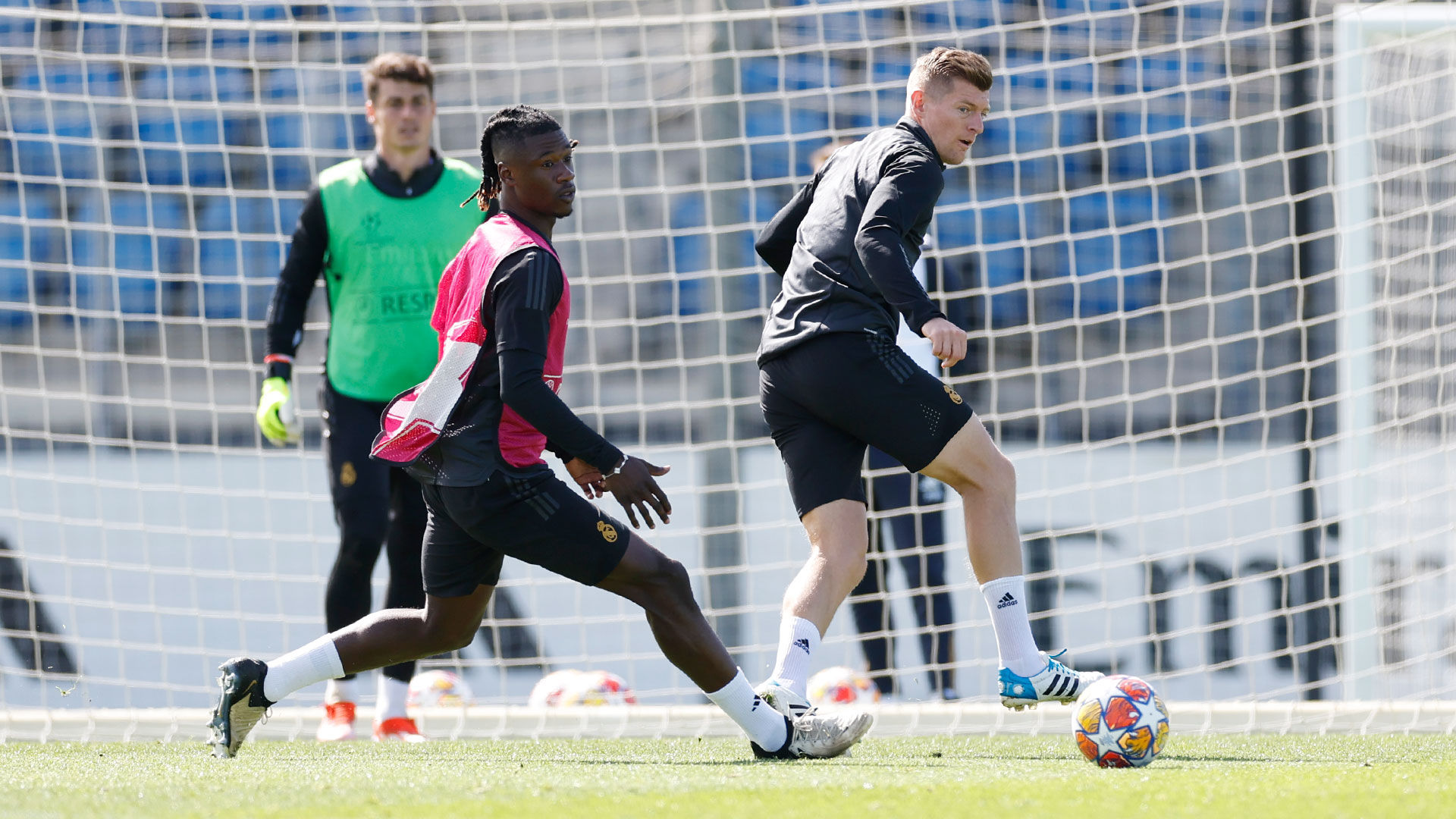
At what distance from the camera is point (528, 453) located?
343 centimetres

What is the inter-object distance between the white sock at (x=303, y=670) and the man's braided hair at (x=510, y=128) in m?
1.13

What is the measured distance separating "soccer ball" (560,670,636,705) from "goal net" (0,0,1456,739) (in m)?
0.28

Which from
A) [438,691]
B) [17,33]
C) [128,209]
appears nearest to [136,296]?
[128,209]

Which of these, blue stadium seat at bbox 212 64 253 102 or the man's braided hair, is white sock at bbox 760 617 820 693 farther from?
blue stadium seat at bbox 212 64 253 102

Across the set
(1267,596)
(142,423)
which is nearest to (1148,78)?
(1267,596)

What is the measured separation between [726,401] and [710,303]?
2.76 meters

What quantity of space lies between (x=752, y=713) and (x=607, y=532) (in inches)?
20.4

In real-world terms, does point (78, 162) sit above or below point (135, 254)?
above

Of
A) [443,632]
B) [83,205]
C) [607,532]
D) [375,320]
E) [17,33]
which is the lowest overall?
[443,632]

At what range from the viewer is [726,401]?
600 cm

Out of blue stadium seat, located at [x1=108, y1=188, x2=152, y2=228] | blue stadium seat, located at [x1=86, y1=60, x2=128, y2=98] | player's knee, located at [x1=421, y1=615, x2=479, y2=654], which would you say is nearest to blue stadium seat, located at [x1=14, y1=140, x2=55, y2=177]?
blue stadium seat, located at [x1=86, y1=60, x2=128, y2=98]

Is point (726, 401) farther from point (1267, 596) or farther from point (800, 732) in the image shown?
point (1267, 596)

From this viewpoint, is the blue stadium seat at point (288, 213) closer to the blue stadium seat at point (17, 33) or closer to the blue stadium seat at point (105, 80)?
the blue stadium seat at point (105, 80)

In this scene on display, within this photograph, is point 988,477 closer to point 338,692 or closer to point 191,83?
point 338,692
